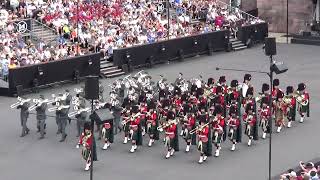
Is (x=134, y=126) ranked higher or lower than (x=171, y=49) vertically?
lower

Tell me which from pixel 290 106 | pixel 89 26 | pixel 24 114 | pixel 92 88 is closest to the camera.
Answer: pixel 92 88

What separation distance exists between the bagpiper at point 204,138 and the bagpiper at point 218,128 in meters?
0.34

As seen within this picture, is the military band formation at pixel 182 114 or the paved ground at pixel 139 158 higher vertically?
the military band formation at pixel 182 114

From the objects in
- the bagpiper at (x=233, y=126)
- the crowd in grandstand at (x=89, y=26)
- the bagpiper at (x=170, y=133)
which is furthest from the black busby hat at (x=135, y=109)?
the crowd in grandstand at (x=89, y=26)

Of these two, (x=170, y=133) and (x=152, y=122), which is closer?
(x=170, y=133)

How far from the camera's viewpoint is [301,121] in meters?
29.8

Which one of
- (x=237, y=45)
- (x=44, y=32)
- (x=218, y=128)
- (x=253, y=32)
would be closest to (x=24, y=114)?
(x=218, y=128)

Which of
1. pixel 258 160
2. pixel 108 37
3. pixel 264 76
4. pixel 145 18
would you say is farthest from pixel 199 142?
pixel 145 18

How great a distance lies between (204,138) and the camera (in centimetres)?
2430

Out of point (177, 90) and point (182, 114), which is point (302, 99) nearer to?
point (177, 90)

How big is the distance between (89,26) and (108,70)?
128 inches

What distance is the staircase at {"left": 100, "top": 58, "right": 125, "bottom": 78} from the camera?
3934 centimetres

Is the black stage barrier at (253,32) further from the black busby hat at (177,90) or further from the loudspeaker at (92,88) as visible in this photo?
the loudspeaker at (92,88)

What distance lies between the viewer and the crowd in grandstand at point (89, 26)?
37.7m
